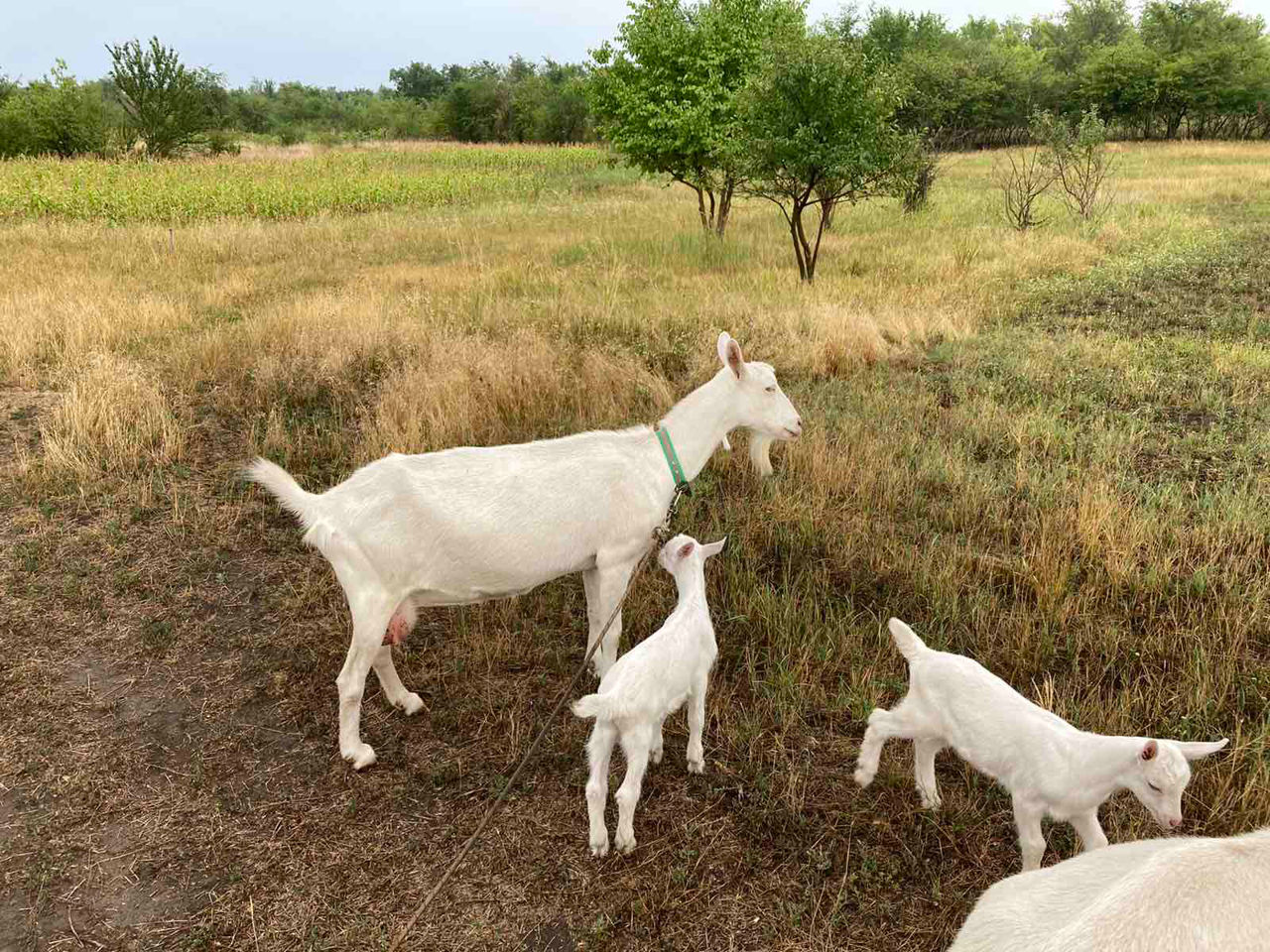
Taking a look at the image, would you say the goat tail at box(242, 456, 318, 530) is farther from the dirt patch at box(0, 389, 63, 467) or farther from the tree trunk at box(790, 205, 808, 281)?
the tree trunk at box(790, 205, 808, 281)

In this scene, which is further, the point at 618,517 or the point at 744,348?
the point at 744,348

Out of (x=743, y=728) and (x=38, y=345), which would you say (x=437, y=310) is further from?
(x=743, y=728)

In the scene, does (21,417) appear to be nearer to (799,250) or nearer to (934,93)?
(799,250)

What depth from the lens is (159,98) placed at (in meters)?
34.0

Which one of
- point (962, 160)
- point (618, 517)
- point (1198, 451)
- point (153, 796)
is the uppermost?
point (962, 160)

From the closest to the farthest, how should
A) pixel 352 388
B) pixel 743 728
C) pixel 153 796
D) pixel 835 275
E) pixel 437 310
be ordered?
pixel 153 796 → pixel 743 728 → pixel 352 388 → pixel 437 310 → pixel 835 275

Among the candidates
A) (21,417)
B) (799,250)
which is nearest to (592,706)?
(21,417)

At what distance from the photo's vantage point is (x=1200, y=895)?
156cm

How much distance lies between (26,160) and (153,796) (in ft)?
113

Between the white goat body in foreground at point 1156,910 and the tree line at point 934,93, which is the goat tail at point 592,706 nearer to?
the white goat body in foreground at point 1156,910

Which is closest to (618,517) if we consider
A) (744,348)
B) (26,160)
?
(744,348)

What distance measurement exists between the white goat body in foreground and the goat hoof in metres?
2.76

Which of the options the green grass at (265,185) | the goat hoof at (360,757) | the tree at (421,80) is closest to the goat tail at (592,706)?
the goat hoof at (360,757)

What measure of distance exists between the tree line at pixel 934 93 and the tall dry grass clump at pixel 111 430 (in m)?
12.2
